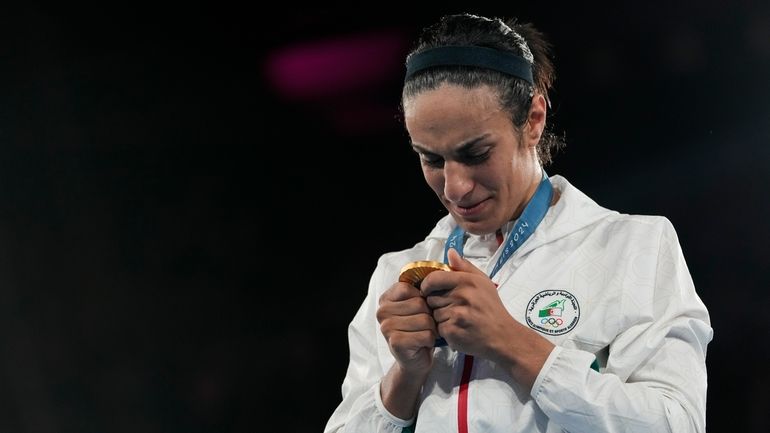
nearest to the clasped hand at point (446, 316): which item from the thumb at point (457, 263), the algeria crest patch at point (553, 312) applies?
the thumb at point (457, 263)

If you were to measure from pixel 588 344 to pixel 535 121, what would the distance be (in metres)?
0.37

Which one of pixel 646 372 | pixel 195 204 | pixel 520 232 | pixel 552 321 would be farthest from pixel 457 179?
pixel 195 204

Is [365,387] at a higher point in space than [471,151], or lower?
lower

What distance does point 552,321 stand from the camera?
1.28 meters

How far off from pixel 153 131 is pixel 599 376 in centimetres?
180

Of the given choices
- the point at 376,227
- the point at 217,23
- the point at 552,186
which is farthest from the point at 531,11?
the point at 552,186

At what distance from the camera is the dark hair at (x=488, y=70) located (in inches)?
52.1

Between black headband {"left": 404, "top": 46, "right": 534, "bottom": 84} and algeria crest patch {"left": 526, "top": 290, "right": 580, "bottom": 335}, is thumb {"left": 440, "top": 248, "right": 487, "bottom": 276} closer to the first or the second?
algeria crest patch {"left": 526, "top": 290, "right": 580, "bottom": 335}

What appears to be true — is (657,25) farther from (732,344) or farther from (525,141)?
(525,141)

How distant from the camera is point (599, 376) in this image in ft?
3.75

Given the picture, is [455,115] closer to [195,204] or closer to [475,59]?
[475,59]

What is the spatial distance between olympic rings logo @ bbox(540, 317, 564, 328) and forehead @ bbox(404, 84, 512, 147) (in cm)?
29

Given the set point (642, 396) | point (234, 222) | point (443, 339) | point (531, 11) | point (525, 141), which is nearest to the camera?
point (642, 396)

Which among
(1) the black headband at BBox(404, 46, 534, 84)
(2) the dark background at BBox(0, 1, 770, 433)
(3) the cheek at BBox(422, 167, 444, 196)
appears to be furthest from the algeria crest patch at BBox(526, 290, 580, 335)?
(2) the dark background at BBox(0, 1, 770, 433)
